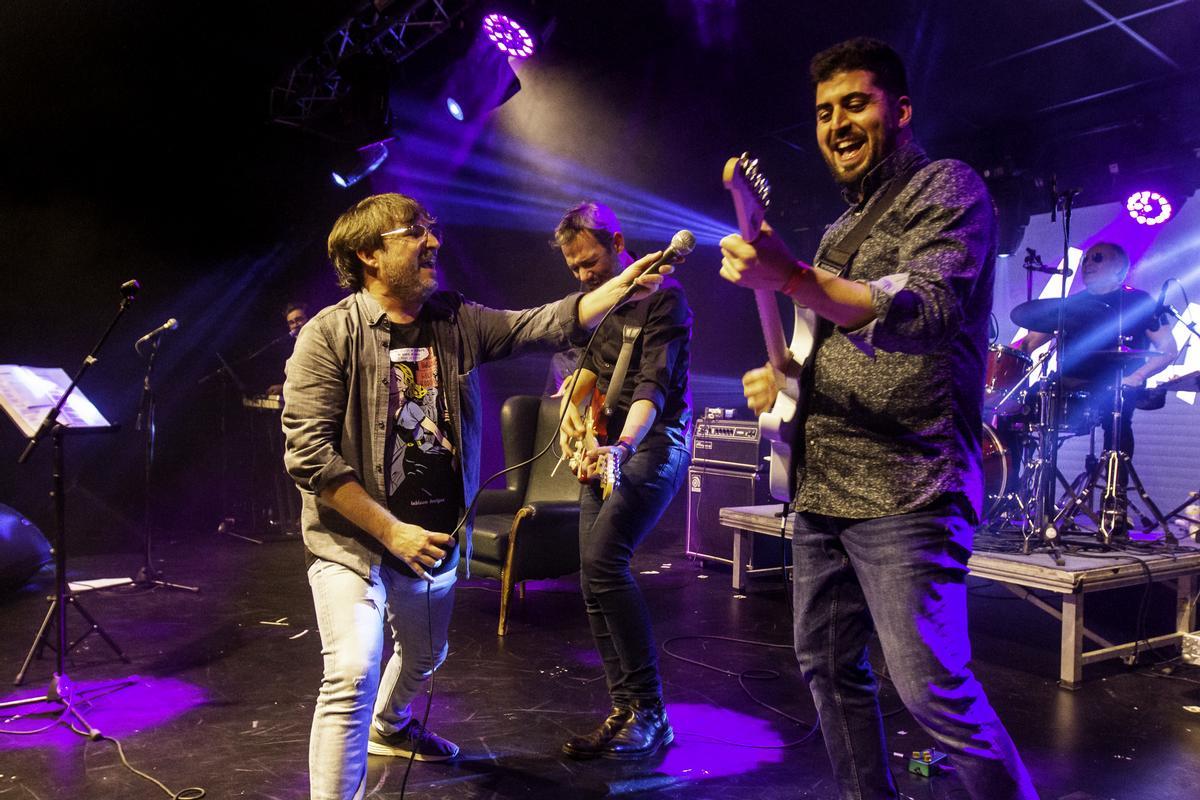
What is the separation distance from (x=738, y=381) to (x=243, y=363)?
6311 millimetres

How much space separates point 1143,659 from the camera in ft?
15.4

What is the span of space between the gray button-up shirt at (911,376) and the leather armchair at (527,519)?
299cm

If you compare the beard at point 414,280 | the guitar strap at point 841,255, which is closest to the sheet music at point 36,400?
the beard at point 414,280

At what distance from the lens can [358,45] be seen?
705 cm

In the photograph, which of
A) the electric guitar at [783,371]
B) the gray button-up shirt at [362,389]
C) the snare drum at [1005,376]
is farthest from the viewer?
the snare drum at [1005,376]

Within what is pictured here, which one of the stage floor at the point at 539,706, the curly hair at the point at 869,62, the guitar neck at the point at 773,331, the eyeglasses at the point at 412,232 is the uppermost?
the curly hair at the point at 869,62

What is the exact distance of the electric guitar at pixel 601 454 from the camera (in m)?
2.89

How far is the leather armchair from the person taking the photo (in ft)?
16.9

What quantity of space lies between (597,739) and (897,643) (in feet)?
5.65

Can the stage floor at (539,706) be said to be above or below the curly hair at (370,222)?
below

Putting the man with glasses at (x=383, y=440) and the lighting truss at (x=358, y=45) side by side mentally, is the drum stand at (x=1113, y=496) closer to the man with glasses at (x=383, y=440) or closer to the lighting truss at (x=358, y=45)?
the man with glasses at (x=383, y=440)

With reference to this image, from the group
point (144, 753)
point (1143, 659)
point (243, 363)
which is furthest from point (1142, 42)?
point (243, 363)

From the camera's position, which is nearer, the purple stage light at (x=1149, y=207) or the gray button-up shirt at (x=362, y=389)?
the gray button-up shirt at (x=362, y=389)

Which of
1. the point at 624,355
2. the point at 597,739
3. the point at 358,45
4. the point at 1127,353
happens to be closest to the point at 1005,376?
the point at 1127,353
